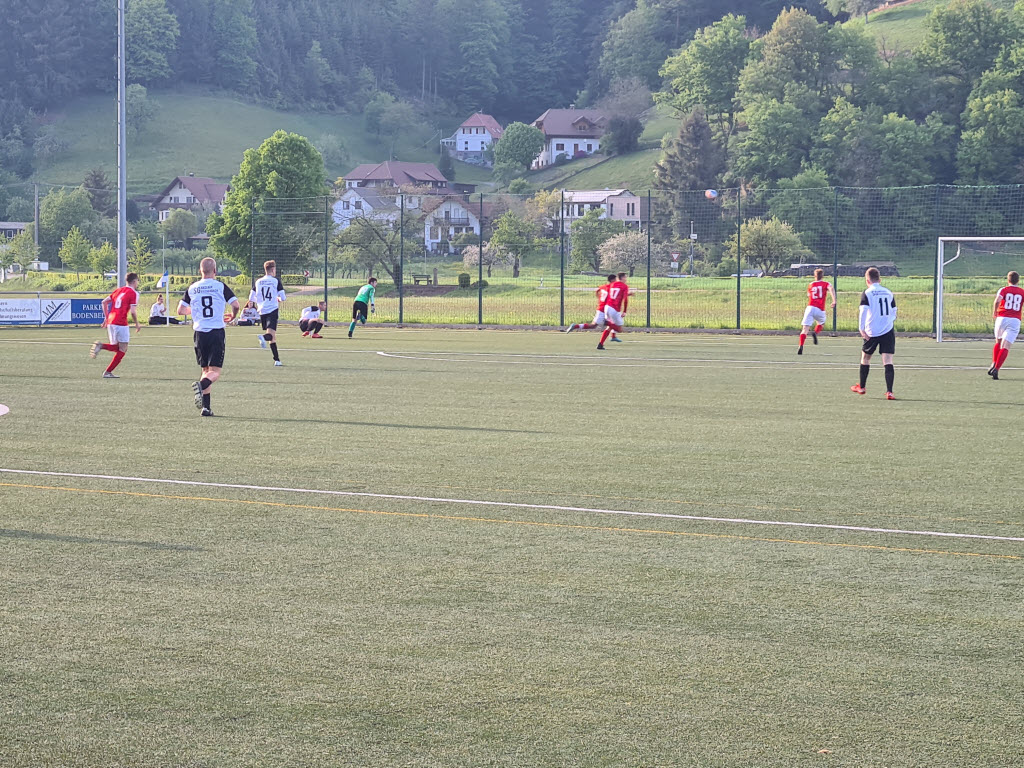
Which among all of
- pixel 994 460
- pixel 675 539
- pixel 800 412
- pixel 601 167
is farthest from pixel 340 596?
pixel 601 167

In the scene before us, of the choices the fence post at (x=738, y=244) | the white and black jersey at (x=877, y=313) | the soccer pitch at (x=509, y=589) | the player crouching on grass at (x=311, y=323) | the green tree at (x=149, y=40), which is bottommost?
the soccer pitch at (x=509, y=589)

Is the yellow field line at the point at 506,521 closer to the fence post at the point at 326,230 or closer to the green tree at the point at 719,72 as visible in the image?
the fence post at the point at 326,230

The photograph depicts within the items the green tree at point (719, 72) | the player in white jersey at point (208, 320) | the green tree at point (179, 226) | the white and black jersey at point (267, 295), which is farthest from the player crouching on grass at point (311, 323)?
the green tree at point (719, 72)

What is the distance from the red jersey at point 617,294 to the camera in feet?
96.4

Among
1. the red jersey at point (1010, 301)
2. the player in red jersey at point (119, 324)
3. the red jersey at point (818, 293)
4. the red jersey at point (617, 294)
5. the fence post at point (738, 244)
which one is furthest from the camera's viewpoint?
the fence post at point (738, 244)

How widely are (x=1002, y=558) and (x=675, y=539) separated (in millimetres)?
2018

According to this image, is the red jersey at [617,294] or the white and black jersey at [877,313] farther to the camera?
the red jersey at [617,294]

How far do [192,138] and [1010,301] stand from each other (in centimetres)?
15248

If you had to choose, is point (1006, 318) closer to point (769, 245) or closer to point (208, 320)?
point (208, 320)

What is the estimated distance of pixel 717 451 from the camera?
41.1 ft

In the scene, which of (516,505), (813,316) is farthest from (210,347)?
(813,316)

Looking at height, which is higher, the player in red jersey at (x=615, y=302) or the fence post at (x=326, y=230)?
the fence post at (x=326, y=230)

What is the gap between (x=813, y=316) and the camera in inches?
1169

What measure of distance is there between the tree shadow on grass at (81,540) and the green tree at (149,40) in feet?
575
